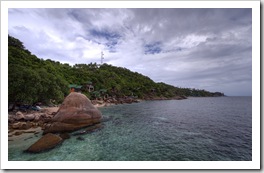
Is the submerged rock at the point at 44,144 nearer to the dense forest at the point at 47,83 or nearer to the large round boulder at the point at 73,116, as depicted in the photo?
the large round boulder at the point at 73,116

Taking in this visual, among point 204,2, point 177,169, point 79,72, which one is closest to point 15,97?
point 177,169

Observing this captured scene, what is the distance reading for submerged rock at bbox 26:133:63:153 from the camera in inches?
256

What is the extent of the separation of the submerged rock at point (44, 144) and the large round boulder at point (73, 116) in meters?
2.41

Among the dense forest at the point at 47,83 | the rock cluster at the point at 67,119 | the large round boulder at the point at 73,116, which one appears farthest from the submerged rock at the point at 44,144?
the dense forest at the point at 47,83

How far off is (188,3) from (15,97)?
15566mm

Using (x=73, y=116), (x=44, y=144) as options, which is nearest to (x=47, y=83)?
(x=73, y=116)

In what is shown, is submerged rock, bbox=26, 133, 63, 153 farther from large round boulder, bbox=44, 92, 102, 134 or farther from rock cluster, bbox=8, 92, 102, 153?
large round boulder, bbox=44, 92, 102, 134

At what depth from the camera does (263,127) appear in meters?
4.77

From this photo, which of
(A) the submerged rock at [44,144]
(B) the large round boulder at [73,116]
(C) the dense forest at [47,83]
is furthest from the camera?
(C) the dense forest at [47,83]

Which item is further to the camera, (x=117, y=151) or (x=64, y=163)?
(x=117, y=151)

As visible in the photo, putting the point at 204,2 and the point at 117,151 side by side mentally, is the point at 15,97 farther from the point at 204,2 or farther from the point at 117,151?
the point at 204,2

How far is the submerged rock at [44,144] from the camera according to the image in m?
6.51

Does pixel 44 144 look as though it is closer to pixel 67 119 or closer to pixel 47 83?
pixel 67 119

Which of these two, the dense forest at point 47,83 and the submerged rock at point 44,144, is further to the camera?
the dense forest at point 47,83
